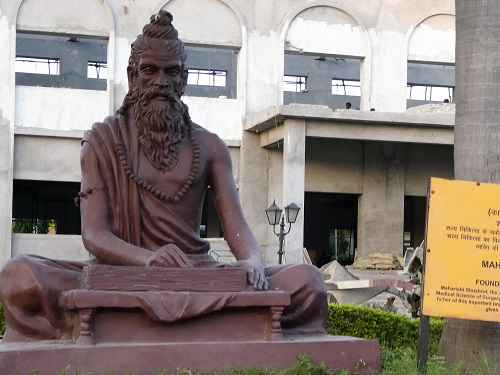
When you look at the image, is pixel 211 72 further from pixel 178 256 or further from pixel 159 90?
pixel 178 256

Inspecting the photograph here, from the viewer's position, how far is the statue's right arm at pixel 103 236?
5988mm

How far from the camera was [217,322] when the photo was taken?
595 centimetres

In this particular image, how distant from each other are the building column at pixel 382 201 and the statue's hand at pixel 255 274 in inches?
943

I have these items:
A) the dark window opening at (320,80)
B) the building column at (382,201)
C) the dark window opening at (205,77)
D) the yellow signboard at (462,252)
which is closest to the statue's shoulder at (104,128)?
the yellow signboard at (462,252)

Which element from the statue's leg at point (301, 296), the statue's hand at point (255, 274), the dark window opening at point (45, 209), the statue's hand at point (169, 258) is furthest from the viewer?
the dark window opening at point (45, 209)

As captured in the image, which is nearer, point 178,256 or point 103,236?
point 178,256

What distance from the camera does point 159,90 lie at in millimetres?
6434

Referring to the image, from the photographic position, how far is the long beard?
6457 millimetres

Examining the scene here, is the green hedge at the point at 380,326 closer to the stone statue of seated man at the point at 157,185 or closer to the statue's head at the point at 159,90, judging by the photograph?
the stone statue of seated man at the point at 157,185

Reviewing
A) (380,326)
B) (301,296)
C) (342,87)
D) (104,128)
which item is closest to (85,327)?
(301,296)

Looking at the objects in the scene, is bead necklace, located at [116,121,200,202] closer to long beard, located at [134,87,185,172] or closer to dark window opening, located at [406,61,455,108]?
long beard, located at [134,87,185,172]

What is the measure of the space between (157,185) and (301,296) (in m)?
1.12

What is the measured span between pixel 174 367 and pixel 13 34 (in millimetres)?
23602

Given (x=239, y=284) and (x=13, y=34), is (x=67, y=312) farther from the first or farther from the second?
(x=13, y=34)
